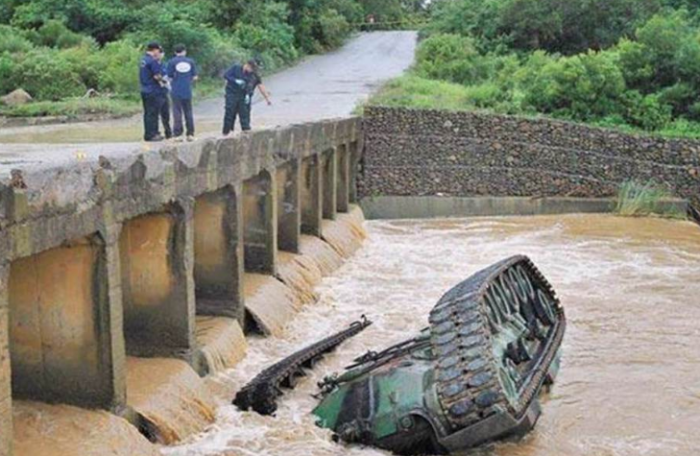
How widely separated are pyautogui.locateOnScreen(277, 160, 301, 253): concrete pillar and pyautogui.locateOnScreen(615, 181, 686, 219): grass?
36.8 ft

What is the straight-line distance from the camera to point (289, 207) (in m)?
19.9

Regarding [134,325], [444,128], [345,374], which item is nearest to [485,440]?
[345,374]

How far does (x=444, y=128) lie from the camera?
2823cm

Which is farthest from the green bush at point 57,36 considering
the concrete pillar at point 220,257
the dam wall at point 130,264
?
the concrete pillar at point 220,257

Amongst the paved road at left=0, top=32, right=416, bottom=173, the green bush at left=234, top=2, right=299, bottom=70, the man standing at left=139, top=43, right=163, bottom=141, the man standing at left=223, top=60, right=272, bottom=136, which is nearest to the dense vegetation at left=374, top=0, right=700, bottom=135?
the paved road at left=0, top=32, right=416, bottom=173

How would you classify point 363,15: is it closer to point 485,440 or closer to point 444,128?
point 444,128

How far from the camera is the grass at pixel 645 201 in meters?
27.1

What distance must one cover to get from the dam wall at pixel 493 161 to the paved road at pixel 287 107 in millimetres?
1803

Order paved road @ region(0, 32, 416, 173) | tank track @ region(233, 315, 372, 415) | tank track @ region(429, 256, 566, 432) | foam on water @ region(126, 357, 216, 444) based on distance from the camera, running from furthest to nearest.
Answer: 1. paved road @ region(0, 32, 416, 173)
2. tank track @ region(233, 315, 372, 415)
3. foam on water @ region(126, 357, 216, 444)
4. tank track @ region(429, 256, 566, 432)

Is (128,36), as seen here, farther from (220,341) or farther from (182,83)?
(220,341)

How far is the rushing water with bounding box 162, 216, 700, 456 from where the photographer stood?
11703mm

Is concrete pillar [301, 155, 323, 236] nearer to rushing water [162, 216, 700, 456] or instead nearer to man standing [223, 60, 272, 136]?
rushing water [162, 216, 700, 456]

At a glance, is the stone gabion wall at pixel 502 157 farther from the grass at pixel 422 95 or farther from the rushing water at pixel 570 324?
the rushing water at pixel 570 324

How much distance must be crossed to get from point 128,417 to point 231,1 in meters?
36.0
